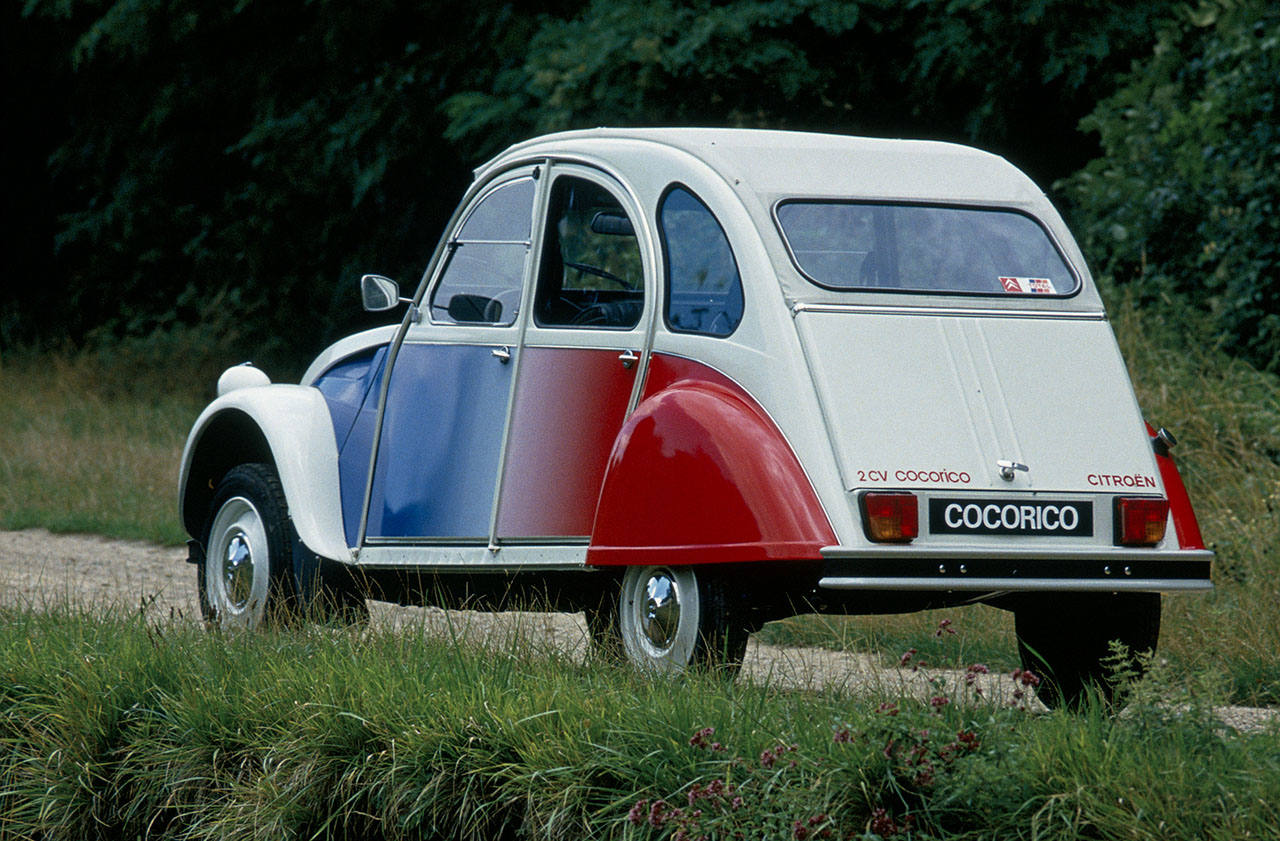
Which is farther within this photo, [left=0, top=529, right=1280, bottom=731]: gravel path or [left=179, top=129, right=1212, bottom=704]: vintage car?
[left=0, top=529, right=1280, bottom=731]: gravel path

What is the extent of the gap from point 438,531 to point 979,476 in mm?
2029

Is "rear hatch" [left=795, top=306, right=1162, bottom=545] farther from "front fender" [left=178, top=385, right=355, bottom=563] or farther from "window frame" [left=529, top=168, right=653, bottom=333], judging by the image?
"front fender" [left=178, top=385, right=355, bottom=563]

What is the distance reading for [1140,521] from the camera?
17.8ft

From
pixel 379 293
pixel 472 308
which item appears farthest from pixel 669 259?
pixel 379 293

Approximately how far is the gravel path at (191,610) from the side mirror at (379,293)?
3.80 ft

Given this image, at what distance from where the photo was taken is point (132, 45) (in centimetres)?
1883

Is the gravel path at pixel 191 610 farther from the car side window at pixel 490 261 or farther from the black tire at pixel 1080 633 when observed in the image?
the car side window at pixel 490 261

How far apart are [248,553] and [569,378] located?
186cm

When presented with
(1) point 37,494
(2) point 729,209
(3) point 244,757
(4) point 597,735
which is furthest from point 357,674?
(1) point 37,494

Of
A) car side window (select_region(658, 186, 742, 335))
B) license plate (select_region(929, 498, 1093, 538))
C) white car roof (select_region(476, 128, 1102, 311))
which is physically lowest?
license plate (select_region(929, 498, 1093, 538))

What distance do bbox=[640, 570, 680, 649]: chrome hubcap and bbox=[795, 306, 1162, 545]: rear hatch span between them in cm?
70

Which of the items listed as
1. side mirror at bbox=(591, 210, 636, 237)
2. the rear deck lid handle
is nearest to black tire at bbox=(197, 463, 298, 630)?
side mirror at bbox=(591, 210, 636, 237)

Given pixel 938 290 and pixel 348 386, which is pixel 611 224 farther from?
pixel 348 386

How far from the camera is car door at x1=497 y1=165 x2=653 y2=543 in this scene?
590 centimetres
